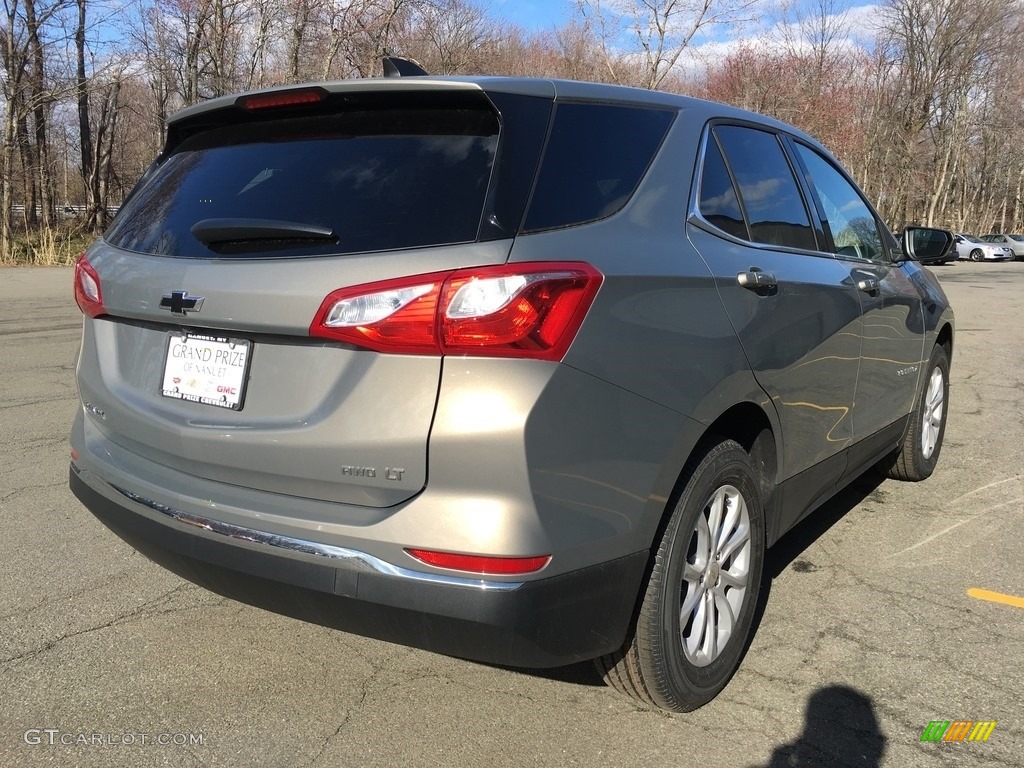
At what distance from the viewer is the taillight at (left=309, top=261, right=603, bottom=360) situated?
6.23 feet

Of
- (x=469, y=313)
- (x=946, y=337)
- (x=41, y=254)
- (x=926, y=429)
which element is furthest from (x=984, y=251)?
(x=469, y=313)

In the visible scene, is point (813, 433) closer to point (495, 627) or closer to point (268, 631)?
point (495, 627)

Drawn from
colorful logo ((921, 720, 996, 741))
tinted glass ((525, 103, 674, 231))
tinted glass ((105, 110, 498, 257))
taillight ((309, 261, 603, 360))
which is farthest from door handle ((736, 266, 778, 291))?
colorful logo ((921, 720, 996, 741))

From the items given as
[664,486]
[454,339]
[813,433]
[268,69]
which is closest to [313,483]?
[454,339]

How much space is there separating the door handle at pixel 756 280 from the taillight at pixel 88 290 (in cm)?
197

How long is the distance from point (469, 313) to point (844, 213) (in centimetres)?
266

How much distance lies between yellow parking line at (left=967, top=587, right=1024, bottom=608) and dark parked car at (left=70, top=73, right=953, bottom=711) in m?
1.27

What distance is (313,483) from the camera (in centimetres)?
205

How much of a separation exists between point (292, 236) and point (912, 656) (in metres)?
2.51

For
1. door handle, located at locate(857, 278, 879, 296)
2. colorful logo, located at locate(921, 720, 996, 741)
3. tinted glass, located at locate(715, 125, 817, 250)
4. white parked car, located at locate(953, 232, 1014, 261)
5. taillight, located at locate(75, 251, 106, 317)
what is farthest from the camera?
white parked car, located at locate(953, 232, 1014, 261)

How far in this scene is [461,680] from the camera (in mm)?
2750

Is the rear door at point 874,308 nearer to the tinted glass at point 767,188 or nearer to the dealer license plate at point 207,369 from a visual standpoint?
the tinted glass at point 767,188

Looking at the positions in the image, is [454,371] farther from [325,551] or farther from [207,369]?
[207,369]

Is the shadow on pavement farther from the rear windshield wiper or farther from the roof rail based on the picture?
the roof rail
